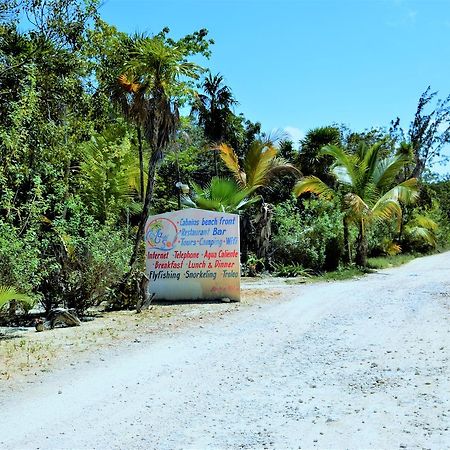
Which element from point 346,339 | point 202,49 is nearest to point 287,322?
point 346,339

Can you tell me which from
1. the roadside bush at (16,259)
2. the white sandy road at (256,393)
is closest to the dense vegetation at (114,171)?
the roadside bush at (16,259)

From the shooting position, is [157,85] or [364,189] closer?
[157,85]

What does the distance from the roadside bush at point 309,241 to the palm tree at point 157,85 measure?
8854 mm

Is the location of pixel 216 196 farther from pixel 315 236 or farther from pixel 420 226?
pixel 420 226

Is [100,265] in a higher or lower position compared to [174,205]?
lower

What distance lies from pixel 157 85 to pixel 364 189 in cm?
1156

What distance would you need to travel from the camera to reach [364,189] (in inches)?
882

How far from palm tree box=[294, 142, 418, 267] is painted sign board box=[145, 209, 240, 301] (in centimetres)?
902

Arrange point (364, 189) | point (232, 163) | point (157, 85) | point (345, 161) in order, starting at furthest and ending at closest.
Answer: point (232, 163)
point (345, 161)
point (364, 189)
point (157, 85)

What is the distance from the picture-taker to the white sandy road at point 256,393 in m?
4.79

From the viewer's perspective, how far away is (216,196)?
62.6ft

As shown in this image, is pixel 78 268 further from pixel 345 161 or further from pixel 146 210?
pixel 345 161

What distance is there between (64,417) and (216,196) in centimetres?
1406

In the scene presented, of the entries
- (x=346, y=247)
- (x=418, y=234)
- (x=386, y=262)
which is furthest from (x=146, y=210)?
(x=418, y=234)
